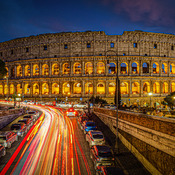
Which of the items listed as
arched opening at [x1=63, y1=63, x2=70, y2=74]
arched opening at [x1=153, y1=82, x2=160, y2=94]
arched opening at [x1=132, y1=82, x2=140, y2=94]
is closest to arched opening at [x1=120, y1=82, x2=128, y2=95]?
arched opening at [x1=132, y1=82, x2=140, y2=94]

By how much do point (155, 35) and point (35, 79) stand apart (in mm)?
43166

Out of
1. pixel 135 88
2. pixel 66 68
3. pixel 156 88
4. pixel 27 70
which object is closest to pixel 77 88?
pixel 66 68

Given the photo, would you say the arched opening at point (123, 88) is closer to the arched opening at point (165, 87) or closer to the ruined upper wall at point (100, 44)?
the ruined upper wall at point (100, 44)

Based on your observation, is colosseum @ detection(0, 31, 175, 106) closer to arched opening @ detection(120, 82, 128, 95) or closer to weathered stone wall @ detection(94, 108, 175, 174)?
arched opening @ detection(120, 82, 128, 95)

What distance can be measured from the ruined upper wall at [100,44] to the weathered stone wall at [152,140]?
34.1m

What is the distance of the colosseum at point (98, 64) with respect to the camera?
45.0 metres

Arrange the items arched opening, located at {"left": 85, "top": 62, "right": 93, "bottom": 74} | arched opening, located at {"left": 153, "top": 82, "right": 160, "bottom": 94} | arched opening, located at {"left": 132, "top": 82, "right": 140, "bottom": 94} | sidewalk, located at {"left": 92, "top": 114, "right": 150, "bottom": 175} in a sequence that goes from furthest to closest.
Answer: arched opening, located at {"left": 85, "top": 62, "right": 93, "bottom": 74}, arched opening, located at {"left": 132, "top": 82, "right": 140, "bottom": 94}, arched opening, located at {"left": 153, "top": 82, "right": 160, "bottom": 94}, sidewalk, located at {"left": 92, "top": 114, "right": 150, "bottom": 175}

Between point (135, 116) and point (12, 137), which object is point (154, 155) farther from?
point (12, 137)

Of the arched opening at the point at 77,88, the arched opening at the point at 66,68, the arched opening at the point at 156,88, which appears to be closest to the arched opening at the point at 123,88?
the arched opening at the point at 156,88

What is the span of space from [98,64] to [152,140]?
131ft

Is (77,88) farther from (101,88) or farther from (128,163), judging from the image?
(128,163)

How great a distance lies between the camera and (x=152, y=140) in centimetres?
1110

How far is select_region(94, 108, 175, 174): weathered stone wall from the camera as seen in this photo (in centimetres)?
929

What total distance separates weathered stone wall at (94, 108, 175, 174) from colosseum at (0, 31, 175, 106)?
29.2m
